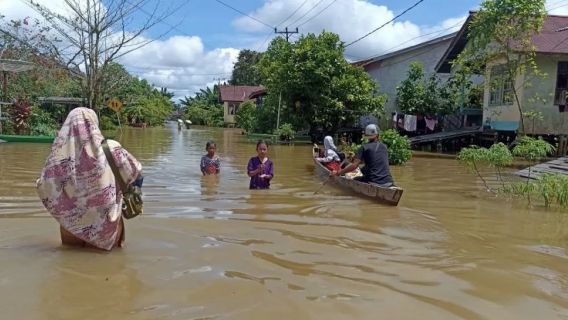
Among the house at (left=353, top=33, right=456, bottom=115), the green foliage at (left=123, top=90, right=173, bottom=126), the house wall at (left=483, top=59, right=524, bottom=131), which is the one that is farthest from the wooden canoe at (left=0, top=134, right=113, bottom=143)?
the green foliage at (left=123, top=90, right=173, bottom=126)

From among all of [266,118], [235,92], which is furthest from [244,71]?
[266,118]

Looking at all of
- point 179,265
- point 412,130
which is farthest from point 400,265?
point 412,130

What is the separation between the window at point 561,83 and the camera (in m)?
19.8

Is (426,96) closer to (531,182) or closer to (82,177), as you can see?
(531,182)

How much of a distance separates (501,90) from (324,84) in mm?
8188

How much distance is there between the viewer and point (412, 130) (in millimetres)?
24812

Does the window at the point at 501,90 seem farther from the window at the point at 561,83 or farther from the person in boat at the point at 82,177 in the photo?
the person in boat at the point at 82,177

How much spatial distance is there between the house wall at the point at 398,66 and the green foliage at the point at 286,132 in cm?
549

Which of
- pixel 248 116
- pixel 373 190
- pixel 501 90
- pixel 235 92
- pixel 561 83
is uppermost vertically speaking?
pixel 235 92

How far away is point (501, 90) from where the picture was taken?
21.8m

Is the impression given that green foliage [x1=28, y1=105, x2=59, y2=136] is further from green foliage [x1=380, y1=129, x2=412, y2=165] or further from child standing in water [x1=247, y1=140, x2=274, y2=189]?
child standing in water [x1=247, y1=140, x2=274, y2=189]

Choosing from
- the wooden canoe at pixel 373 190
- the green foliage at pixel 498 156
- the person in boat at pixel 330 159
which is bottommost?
the wooden canoe at pixel 373 190

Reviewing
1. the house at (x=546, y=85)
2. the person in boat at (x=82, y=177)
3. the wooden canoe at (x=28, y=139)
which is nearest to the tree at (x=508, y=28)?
the house at (x=546, y=85)

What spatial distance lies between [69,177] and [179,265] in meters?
1.17
